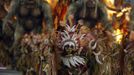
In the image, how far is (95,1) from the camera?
25.5 ft

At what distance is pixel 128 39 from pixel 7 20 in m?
2.10

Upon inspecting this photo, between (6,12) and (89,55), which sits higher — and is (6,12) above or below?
above

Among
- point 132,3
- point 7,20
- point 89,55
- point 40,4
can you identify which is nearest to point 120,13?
point 132,3

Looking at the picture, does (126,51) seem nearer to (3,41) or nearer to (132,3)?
(132,3)

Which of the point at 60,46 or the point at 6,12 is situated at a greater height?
the point at 6,12

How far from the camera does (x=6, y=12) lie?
7883 mm

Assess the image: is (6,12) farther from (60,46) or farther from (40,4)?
(60,46)

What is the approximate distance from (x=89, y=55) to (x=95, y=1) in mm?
932

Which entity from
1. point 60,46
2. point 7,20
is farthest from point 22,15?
point 60,46

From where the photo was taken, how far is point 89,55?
302 inches

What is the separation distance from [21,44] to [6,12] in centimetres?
Result: 63

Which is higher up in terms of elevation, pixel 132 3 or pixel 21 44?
pixel 132 3

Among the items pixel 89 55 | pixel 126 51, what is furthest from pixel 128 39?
pixel 89 55

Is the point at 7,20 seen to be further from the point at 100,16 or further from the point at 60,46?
the point at 100,16
